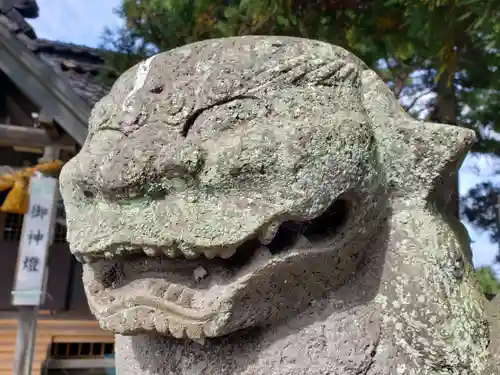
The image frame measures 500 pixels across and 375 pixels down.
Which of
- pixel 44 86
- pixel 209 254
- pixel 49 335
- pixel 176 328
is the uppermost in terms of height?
pixel 209 254

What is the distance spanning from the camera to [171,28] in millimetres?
2434

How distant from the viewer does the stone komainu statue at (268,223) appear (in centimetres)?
70

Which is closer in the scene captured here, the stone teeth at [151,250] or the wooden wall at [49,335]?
the stone teeth at [151,250]

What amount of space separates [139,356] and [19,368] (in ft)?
6.64

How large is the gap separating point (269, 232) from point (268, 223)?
1 centimetres

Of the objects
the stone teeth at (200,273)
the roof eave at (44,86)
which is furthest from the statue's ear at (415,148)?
the roof eave at (44,86)

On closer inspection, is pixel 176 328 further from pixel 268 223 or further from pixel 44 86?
pixel 44 86

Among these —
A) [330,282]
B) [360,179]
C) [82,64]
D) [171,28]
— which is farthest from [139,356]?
[82,64]

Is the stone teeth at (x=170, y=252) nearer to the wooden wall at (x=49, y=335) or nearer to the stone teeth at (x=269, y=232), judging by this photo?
the stone teeth at (x=269, y=232)

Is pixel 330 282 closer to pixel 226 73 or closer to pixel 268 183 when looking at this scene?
pixel 268 183

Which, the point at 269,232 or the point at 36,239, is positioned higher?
the point at 269,232

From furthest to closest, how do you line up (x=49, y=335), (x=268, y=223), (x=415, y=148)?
1. (x=49, y=335)
2. (x=415, y=148)
3. (x=268, y=223)

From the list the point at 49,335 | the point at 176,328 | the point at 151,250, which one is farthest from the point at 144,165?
the point at 49,335

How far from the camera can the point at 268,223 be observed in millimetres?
686
